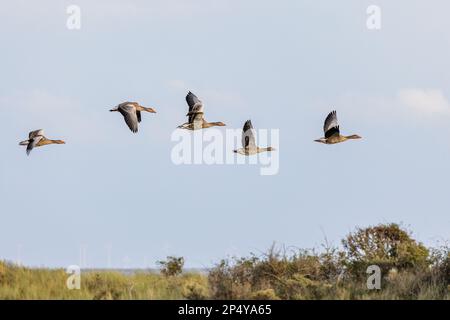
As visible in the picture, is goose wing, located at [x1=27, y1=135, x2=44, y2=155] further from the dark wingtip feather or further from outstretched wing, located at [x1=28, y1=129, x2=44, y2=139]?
the dark wingtip feather

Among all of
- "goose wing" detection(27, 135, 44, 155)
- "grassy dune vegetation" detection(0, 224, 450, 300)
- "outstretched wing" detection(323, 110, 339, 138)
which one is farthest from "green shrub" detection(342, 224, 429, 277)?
"goose wing" detection(27, 135, 44, 155)

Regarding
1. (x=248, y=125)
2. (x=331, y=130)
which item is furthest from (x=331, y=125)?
(x=248, y=125)

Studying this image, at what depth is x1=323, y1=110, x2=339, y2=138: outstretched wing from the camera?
25.2 metres

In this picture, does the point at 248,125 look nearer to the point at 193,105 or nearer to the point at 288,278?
the point at 193,105

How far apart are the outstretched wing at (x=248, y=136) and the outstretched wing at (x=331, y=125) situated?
6.95 feet

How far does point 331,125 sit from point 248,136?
2.40m

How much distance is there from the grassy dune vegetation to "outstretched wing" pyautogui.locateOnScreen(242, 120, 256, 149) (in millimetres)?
5765

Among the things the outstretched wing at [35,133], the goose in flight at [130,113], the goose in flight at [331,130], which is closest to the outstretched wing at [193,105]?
the goose in flight at [130,113]

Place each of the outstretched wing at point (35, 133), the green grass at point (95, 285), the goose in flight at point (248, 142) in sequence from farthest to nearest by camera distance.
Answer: the outstretched wing at point (35, 133), the goose in flight at point (248, 142), the green grass at point (95, 285)

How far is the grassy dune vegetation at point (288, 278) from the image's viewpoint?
17.8m

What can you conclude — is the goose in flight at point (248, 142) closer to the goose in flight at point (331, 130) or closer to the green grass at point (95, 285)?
the goose in flight at point (331, 130)
